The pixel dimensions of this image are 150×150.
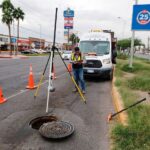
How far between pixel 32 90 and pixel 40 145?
18.5ft

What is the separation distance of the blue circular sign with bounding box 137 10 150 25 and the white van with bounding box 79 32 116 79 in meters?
3.83

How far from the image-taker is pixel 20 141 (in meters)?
4.73

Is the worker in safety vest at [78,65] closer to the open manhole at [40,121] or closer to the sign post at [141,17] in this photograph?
the open manhole at [40,121]

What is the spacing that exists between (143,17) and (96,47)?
5.22 meters

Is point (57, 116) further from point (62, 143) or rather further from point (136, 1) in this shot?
point (136, 1)

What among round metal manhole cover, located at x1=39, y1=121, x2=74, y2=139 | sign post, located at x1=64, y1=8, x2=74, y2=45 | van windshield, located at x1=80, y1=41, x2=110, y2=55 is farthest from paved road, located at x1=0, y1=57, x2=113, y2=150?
sign post, located at x1=64, y1=8, x2=74, y2=45

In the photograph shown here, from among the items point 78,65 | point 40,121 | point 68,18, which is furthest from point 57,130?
point 68,18

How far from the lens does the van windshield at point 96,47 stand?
14242mm

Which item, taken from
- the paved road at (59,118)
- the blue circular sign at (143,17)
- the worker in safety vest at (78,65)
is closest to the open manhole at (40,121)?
the paved road at (59,118)

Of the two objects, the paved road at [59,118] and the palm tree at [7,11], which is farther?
the palm tree at [7,11]

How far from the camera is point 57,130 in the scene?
17.1 feet

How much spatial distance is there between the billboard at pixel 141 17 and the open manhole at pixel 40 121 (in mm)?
12780

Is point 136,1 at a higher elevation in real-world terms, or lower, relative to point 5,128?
higher

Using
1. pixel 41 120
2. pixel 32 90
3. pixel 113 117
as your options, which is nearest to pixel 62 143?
pixel 41 120
